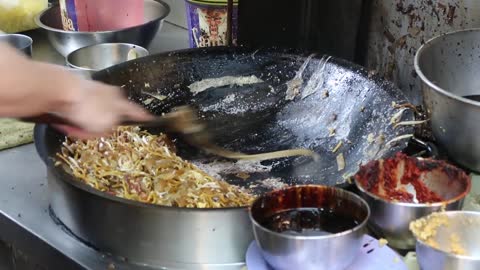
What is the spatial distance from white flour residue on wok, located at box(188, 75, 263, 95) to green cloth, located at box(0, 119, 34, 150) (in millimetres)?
448

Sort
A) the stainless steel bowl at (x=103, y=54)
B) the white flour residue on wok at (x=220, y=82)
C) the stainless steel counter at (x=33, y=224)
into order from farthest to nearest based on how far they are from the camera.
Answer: the stainless steel bowl at (x=103, y=54) → the white flour residue on wok at (x=220, y=82) → the stainless steel counter at (x=33, y=224)

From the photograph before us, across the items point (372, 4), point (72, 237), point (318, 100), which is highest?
point (372, 4)

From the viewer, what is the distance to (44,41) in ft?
8.41

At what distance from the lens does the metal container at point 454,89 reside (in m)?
1.42

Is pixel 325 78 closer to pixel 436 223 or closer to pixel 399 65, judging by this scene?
pixel 399 65

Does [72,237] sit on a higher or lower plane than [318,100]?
lower

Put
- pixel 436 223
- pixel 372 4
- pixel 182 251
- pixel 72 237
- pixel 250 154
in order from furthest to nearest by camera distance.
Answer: pixel 372 4 → pixel 250 154 → pixel 72 237 → pixel 182 251 → pixel 436 223

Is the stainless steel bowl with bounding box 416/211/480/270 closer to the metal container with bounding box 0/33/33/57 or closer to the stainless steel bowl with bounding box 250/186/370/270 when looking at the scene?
the stainless steel bowl with bounding box 250/186/370/270

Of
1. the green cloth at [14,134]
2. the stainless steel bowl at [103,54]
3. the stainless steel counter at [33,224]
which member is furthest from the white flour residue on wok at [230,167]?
the stainless steel bowl at [103,54]

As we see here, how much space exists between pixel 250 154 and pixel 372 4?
633 mm

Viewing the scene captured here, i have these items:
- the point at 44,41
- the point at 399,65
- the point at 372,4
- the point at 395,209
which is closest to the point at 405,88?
the point at 399,65

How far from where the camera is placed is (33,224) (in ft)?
4.86

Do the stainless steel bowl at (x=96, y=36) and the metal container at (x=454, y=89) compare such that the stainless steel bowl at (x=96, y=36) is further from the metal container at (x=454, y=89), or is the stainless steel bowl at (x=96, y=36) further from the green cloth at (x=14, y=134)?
the metal container at (x=454, y=89)

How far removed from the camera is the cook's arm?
1.08 m
